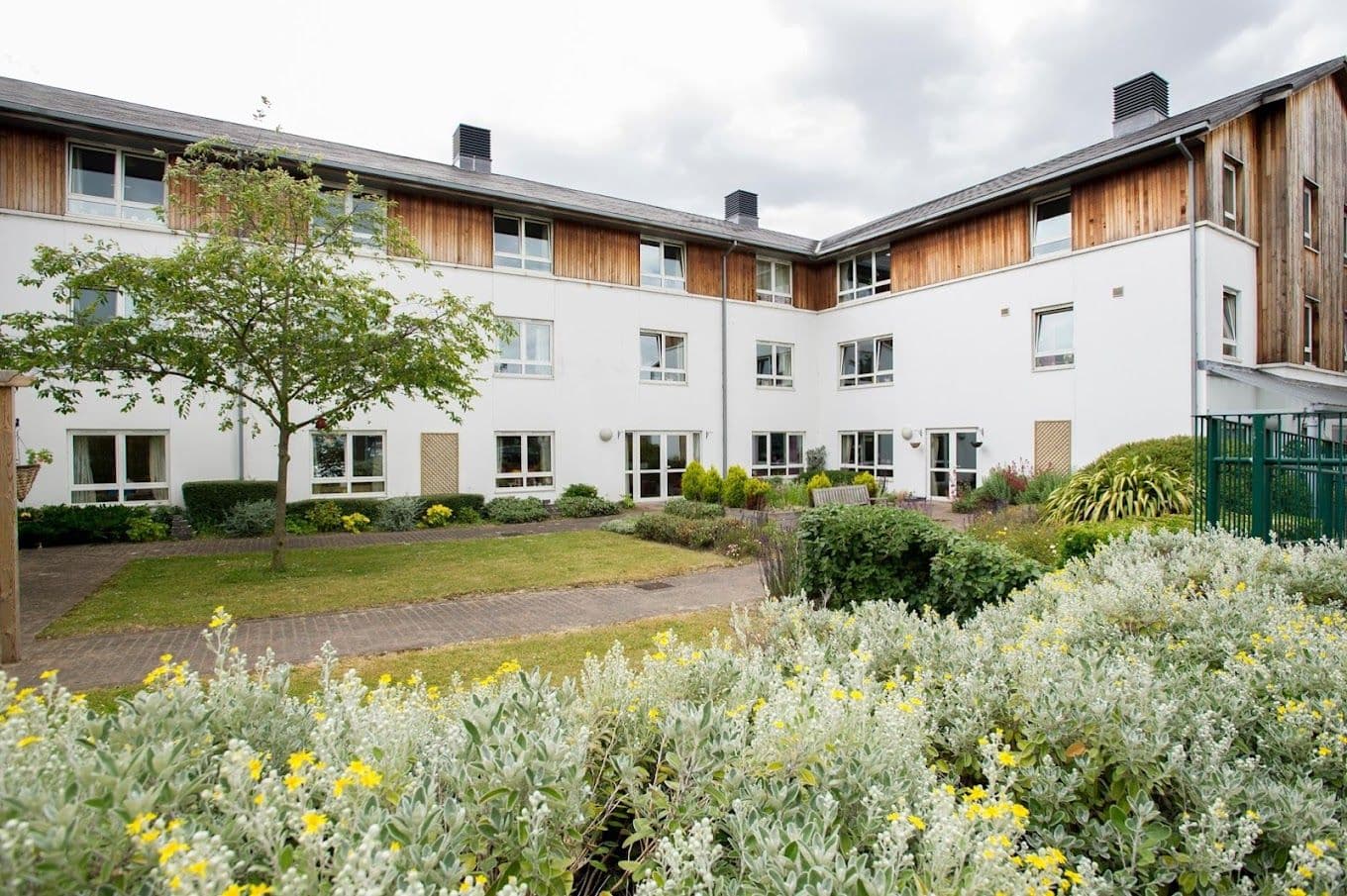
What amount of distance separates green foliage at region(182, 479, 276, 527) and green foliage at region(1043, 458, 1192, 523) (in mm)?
18232

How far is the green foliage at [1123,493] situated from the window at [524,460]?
44.3ft

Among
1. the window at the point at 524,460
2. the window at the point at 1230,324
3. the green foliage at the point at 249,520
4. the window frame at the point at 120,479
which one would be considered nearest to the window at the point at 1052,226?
the window at the point at 1230,324

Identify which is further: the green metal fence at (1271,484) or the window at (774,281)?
the window at (774,281)

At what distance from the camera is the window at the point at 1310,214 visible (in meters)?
19.5

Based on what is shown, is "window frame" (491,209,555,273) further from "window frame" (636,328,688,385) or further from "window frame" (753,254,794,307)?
"window frame" (753,254,794,307)

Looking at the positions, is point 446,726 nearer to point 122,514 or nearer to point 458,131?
point 122,514

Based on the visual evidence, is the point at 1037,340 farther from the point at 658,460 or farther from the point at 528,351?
the point at 528,351

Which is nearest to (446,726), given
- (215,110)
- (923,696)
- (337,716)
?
(337,716)

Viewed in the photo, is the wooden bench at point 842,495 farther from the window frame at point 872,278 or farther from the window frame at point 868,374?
the window frame at point 872,278

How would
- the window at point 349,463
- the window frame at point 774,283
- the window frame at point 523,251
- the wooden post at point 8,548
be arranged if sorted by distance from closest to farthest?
1. the wooden post at point 8,548
2. the window at point 349,463
3. the window frame at point 523,251
4. the window frame at point 774,283

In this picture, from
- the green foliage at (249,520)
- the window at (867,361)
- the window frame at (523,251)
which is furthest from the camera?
the window at (867,361)

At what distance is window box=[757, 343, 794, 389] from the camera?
24766 mm

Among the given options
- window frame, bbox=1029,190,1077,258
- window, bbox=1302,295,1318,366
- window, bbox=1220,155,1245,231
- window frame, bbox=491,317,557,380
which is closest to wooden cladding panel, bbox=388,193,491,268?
window frame, bbox=491,317,557,380

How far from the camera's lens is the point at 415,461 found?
18828 millimetres
